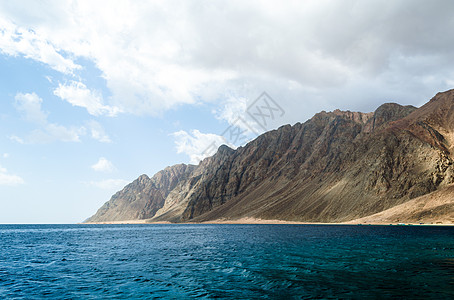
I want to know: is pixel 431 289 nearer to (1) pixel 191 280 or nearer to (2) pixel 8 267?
(1) pixel 191 280

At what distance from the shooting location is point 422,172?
13900 cm

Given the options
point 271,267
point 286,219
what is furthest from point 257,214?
point 271,267

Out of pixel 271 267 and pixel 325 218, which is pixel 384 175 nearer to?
pixel 325 218

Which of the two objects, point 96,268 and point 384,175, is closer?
point 96,268

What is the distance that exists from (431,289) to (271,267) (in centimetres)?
1384

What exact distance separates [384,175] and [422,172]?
52.5ft

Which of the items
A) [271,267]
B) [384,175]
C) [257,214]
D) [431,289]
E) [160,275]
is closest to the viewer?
[431,289]

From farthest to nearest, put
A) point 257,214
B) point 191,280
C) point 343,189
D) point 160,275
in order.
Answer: point 257,214 < point 343,189 < point 160,275 < point 191,280

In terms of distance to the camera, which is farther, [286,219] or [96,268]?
[286,219]

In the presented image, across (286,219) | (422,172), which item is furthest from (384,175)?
(286,219)

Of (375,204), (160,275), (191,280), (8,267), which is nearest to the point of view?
(191,280)

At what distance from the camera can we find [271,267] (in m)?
29.5

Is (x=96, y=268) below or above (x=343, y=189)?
below

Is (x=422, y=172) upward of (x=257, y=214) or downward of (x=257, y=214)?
upward
